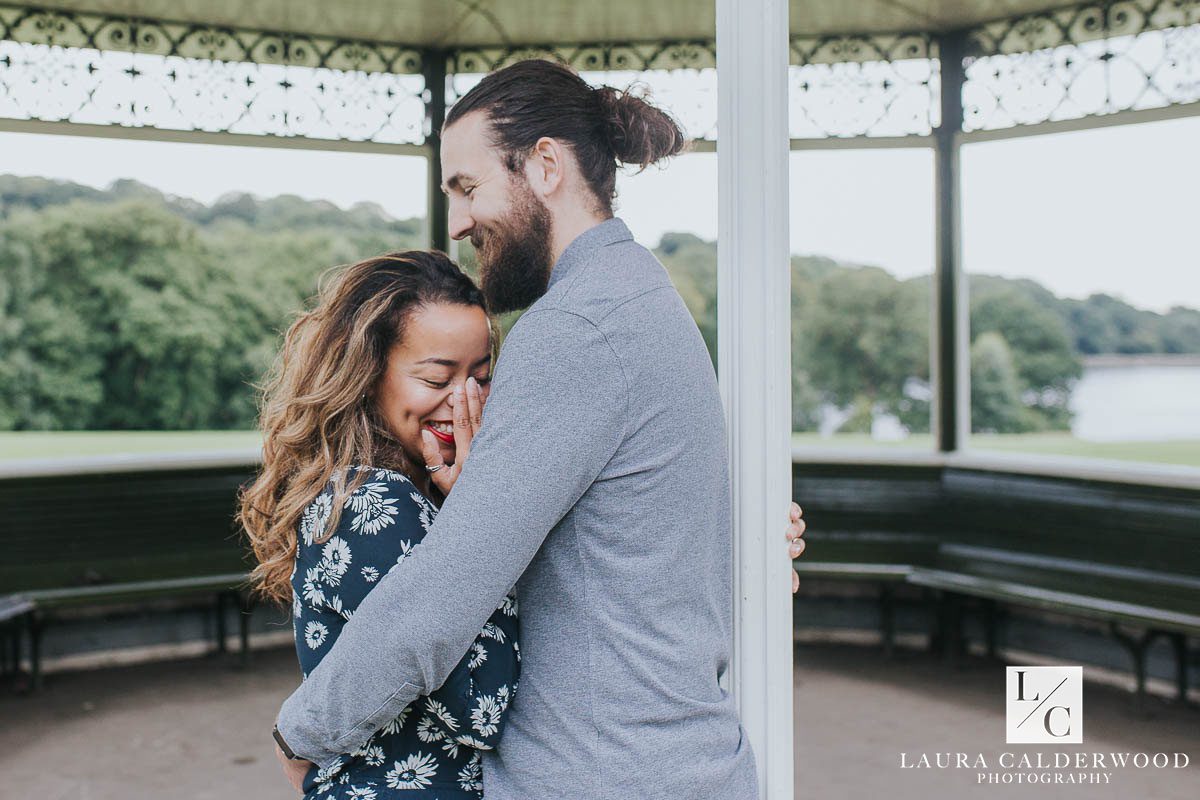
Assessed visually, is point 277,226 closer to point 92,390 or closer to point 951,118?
point 92,390

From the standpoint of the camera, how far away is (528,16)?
18.1 ft

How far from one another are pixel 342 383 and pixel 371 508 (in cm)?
20

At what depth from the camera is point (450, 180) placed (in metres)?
1.22

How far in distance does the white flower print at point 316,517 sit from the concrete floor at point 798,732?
112 inches

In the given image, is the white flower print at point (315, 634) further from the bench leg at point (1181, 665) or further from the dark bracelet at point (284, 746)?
the bench leg at point (1181, 665)

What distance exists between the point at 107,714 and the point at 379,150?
3.23 meters

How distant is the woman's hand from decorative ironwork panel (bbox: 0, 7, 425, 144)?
4.75m

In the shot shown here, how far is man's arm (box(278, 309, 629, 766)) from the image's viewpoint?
0.96 meters

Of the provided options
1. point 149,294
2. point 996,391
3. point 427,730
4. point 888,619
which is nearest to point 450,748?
point 427,730

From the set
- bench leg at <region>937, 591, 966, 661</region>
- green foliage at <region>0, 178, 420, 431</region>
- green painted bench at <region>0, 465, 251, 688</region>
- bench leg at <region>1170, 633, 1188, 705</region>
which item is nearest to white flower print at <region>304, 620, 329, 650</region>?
green painted bench at <region>0, 465, 251, 688</region>

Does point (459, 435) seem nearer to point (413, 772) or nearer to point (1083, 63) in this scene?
point (413, 772)

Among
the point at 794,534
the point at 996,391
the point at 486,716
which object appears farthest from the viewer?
the point at 996,391

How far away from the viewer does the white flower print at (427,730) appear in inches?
46.0

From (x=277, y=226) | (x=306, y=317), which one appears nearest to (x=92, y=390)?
(x=277, y=226)
